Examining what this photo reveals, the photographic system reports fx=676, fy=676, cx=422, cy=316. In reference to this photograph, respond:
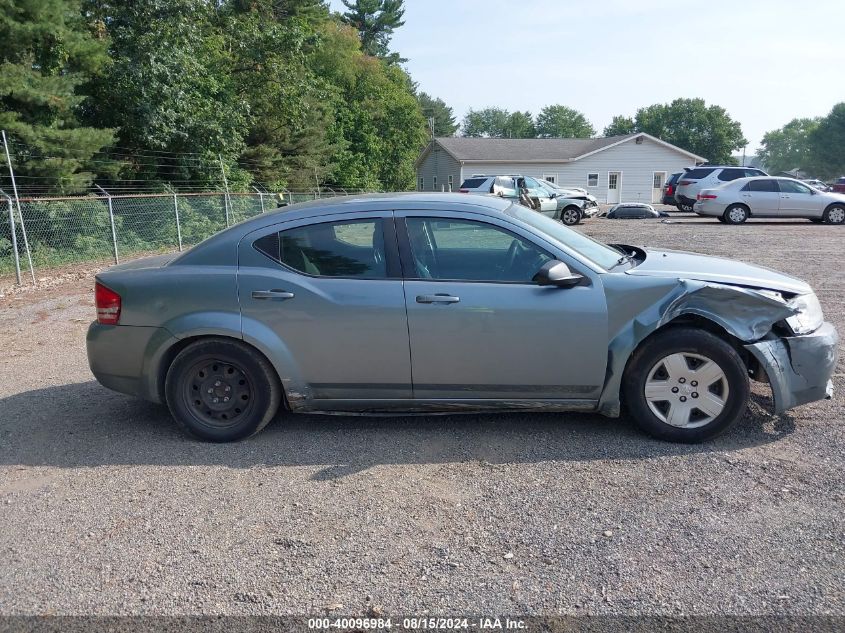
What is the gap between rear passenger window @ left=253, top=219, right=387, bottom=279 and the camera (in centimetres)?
457

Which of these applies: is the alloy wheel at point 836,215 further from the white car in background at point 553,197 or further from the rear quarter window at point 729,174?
the white car in background at point 553,197

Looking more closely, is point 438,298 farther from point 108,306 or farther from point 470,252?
point 108,306

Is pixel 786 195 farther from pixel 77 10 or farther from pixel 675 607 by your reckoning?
pixel 675 607

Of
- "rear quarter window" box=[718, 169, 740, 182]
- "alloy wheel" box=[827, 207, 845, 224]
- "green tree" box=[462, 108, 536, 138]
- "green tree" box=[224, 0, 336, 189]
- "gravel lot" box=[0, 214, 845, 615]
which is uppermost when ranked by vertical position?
"green tree" box=[462, 108, 536, 138]

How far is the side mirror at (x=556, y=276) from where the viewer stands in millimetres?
4273

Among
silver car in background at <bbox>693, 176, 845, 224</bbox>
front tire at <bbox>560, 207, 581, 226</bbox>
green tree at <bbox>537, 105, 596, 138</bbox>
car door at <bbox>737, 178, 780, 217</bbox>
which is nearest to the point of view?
silver car in background at <bbox>693, 176, 845, 224</bbox>

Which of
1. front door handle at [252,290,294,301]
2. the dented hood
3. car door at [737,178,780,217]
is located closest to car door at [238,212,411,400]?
front door handle at [252,290,294,301]

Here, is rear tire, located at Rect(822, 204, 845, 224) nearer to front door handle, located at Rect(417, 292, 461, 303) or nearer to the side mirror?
the side mirror

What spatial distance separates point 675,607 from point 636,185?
49.4 metres

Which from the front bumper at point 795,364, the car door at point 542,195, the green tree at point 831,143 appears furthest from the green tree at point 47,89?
the green tree at point 831,143

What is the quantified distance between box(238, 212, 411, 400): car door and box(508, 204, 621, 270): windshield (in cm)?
99

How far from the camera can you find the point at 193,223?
1773 cm

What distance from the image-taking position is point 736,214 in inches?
896

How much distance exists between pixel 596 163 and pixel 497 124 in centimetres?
8015
